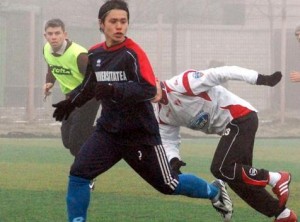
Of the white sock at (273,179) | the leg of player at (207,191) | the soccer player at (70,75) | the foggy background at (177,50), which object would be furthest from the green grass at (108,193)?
the foggy background at (177,50)

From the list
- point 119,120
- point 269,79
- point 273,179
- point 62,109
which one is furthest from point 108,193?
point 119,120

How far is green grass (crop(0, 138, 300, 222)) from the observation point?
9.06 m

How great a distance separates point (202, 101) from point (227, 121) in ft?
0.99

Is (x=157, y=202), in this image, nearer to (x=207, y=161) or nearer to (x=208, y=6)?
(x=207, y=161)

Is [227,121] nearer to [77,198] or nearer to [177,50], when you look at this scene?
[77,198]

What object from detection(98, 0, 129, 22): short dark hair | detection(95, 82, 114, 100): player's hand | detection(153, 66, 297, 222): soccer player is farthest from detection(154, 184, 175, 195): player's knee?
detection(98, 0, 129, 22): short dark hair

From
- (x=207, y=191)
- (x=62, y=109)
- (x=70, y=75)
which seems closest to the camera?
(x=62, y=109)

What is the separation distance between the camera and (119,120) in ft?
24.7

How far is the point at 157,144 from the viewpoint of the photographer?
25.1 feet

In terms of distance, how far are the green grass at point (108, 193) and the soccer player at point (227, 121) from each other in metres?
0.52

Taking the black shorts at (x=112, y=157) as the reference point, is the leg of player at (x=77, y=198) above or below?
below

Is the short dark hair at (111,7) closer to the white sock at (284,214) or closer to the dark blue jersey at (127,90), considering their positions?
the dark blue jersey at (127,90)

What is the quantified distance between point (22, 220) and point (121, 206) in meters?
1.38

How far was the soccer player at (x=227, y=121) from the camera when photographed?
27.6ft
